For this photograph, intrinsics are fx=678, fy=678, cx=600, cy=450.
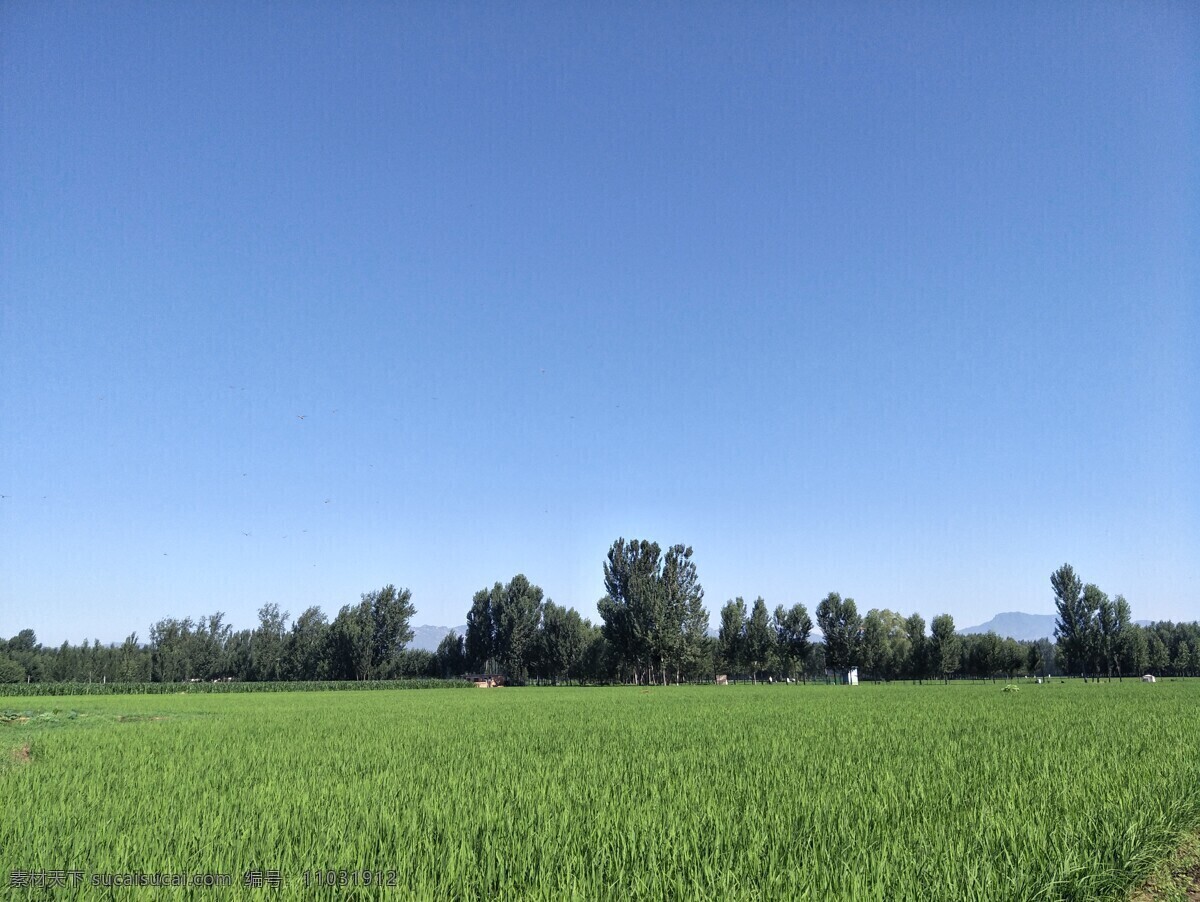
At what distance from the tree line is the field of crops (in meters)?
76.1

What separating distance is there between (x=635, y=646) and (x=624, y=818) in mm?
82616

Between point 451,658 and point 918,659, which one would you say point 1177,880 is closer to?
point 918,659

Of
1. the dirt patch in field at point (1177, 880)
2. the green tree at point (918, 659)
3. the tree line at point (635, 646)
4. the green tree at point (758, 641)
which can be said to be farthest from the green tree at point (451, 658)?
the dirt patch in field at point (1177, 880)

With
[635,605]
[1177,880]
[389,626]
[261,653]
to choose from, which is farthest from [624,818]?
[261,653]

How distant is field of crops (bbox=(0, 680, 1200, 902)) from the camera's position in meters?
5.26

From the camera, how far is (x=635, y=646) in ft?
284

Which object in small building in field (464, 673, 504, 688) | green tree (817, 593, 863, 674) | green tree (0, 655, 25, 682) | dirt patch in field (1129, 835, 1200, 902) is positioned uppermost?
dirt patch in field (1129, 835, 1200, 902)

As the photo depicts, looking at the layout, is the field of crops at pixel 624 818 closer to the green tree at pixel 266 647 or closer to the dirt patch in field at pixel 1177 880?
the dirt patch in field at pixel 1177 880

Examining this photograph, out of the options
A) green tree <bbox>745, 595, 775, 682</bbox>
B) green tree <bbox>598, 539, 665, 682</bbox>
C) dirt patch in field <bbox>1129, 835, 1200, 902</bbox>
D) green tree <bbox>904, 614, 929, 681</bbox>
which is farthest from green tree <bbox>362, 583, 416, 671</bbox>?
dirt patch in field <bbox>1129, 835, 1200, 902</bbox>

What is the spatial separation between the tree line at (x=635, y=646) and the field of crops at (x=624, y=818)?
76050mm

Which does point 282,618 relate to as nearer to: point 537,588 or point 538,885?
point 537,588

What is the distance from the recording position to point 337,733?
18.7 m

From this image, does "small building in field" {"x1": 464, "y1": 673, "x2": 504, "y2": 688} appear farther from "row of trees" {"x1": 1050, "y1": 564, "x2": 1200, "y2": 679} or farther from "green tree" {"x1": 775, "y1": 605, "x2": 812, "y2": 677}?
"row of trees" {"x1": 1050, "y1": 564, "x2": 1200, "y2": 679}

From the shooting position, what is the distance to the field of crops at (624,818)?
526 cm
